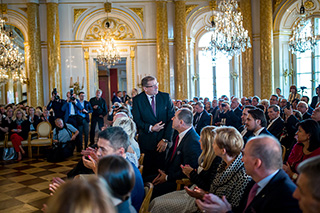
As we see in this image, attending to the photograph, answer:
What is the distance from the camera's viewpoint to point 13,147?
8.39 meters

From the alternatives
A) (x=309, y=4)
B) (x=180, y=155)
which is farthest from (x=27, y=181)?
(x=309, y=4)

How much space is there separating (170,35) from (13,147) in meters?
7.47

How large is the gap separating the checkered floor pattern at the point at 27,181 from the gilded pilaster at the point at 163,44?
218 inches

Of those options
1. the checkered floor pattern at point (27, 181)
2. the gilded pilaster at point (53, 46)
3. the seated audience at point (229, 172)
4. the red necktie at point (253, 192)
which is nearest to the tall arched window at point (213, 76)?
the gilded pilaster at point (53, 46)

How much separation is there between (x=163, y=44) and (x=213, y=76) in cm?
331

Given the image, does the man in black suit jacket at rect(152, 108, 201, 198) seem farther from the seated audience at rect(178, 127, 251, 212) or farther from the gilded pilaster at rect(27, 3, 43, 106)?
the gilded pilaster at rect(27, 3, 43, 106)

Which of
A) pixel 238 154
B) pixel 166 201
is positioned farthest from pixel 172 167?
pixel 238 154

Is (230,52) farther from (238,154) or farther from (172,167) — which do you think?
(238,154)

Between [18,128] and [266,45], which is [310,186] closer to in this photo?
[18,128]

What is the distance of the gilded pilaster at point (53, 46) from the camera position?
495 inches

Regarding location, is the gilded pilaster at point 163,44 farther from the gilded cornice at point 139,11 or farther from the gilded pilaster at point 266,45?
the gilded pilaster at point 266,45

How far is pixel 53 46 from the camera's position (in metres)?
12.6

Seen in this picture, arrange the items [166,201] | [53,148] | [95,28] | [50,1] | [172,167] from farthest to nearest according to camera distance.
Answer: [95,28], [50,1], [53,148], [172,167], [166,201]

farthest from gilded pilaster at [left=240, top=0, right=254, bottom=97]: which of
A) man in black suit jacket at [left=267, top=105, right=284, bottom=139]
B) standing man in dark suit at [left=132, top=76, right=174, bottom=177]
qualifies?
standing man in dark suit at [left=132, top=76, right=174, bottom=177]
